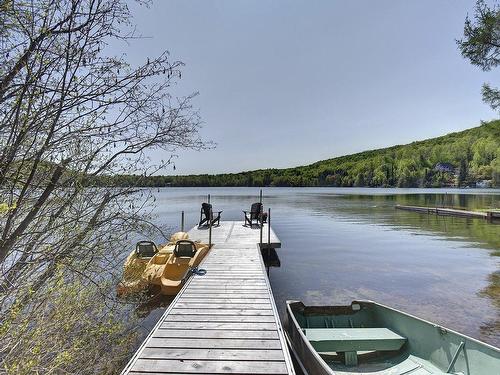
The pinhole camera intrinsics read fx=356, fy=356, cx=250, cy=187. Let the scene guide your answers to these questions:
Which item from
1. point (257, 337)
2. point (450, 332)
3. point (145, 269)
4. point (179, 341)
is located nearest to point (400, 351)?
point (450, 332)

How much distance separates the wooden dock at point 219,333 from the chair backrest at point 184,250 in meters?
2.47

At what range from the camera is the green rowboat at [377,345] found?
15.6 feet

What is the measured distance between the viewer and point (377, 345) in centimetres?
563

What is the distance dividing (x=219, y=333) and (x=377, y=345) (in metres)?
2.69

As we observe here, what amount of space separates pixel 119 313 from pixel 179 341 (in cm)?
300

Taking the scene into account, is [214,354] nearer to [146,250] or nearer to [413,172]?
[146,250]

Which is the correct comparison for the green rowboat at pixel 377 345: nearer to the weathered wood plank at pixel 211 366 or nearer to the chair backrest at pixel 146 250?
the weathered wood plank at pixel 211 366

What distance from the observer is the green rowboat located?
4758 millimetres

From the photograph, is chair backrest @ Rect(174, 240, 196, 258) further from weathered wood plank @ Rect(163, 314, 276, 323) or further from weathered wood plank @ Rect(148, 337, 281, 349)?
weathered wood plank @ Rect(148, 337, 281, 349)

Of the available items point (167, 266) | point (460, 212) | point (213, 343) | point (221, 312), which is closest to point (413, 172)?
point (460, 212)

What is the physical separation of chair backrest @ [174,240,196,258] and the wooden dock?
247cm

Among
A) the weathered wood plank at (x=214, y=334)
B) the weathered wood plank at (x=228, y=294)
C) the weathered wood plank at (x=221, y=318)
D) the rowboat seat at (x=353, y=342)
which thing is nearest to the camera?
the weathered wood plank at (x=214, y=334)

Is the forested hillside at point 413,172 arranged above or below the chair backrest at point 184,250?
above

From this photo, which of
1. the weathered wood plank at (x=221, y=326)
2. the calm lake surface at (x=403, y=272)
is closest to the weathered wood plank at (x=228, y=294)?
the weathered wood plank at (x=221, y=326)
